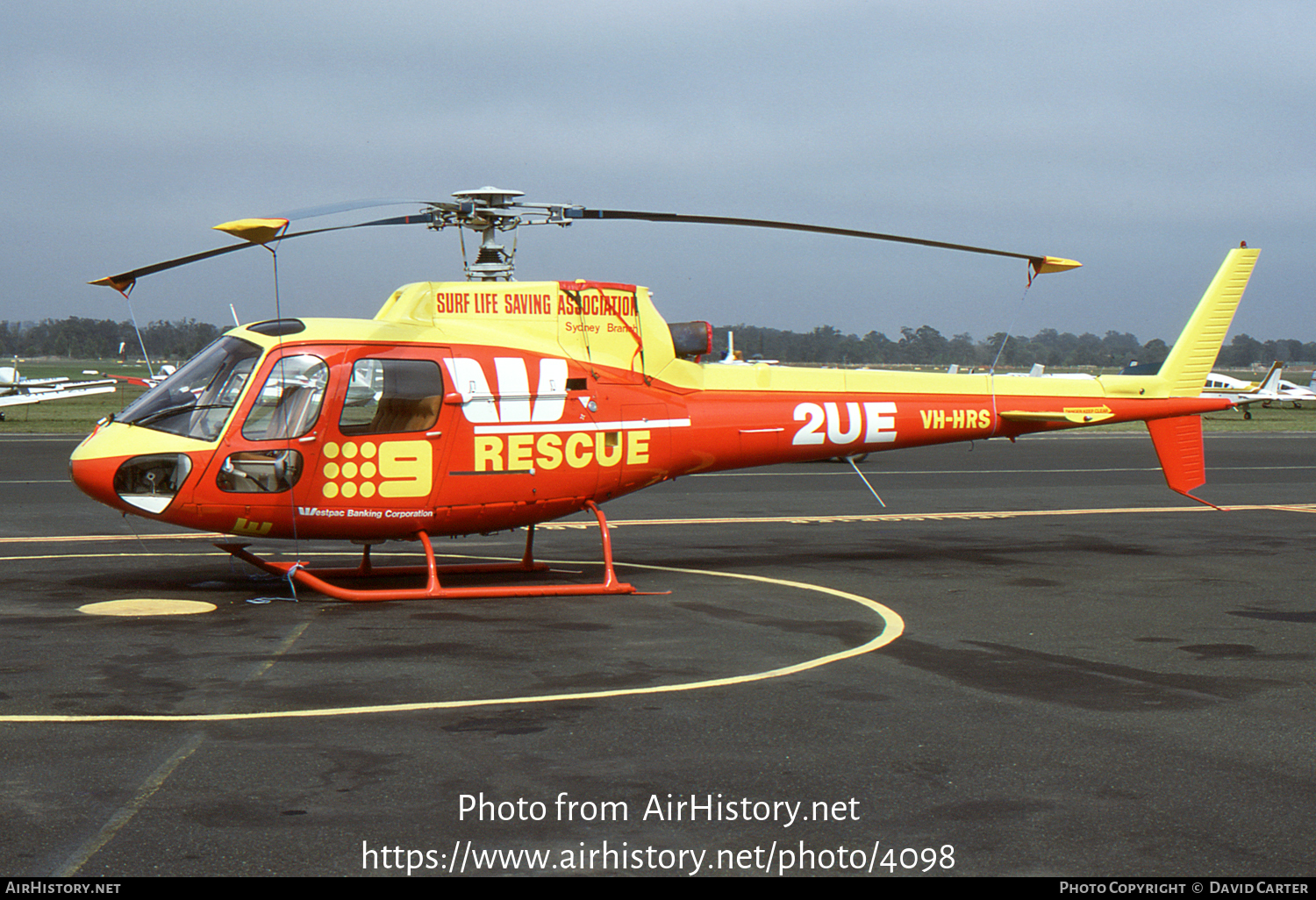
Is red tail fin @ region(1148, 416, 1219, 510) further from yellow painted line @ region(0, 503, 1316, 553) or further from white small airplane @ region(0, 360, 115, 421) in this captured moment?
white small airplane @ region(0, 360, 115, 421)

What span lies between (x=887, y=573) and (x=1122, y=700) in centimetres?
631

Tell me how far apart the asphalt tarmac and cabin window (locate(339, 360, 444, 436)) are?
1989 mm

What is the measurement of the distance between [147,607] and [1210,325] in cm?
1480

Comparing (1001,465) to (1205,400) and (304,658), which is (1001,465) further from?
(304,658)

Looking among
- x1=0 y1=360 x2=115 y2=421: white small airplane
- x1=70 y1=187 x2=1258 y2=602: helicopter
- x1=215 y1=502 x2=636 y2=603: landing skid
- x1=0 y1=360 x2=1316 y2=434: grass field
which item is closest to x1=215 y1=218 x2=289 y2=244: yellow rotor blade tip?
x1=70 y1=187 x2=1258 y2=602: helicopter

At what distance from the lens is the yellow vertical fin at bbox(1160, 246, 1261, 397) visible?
17.2 meters

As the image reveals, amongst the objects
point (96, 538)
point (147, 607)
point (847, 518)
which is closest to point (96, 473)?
point (147, 607)

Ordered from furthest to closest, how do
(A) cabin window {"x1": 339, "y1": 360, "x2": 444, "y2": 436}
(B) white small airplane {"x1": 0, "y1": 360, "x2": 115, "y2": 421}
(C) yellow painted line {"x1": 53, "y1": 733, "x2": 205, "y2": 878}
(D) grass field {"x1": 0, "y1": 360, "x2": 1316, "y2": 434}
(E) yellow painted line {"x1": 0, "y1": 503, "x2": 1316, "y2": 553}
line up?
(B) white small airplane {"x1": 0, "y1": 360, "x2": 115, "y2": 421} < (D) grass field {"x1": 0, "y1": 360, "x2": 1316, "y2": 434} < (E) yellow painted line {"x1": 0, "y1": 503, "x2": 1316, "y2": 553} < (A) cabin window {"x1": 339, "y1": 360, "x2": 444, "y2": 436} < (C) yellow painted line {"x1": 53, "y1": 733, "x2": 205, "y2": 878}

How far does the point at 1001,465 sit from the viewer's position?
34219 millimetres

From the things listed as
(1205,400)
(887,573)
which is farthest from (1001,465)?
(887,573)

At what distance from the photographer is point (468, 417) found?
43.5 feet

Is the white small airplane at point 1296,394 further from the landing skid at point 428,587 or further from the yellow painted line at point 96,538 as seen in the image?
the yellow painted line at point 96,538

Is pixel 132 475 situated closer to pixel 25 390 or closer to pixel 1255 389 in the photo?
pixel 25 390

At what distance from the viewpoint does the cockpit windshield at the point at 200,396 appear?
40.7 feet
